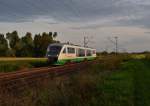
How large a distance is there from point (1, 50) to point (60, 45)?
6822 centimetres

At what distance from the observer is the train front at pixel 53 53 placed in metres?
40.8

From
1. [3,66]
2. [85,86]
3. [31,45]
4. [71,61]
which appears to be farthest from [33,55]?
[85,86]

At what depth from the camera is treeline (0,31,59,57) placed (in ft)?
351

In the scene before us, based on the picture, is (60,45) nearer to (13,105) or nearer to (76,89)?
(76,89)

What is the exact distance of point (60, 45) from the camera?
1654 inches

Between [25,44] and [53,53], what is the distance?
69.0 m

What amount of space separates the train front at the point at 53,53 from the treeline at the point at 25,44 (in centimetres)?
6469

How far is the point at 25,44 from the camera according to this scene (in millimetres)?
108938

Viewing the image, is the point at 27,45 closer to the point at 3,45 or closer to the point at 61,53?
the point at 3,45

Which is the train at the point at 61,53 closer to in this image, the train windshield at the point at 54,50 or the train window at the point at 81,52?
the train windshield at the point at 54,50

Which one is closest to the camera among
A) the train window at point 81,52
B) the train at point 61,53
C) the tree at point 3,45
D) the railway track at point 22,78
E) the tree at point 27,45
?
the railway track at point 22,78

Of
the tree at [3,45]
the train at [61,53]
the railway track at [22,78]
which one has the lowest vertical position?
the railway track at [22,78]

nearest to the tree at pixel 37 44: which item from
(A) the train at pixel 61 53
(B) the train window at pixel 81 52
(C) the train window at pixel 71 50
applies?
(B) the train window at pixel 81 52

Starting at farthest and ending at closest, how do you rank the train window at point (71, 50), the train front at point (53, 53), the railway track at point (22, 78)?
the train window at point (71, 50)
the train front at point (53, 53)
the railway track at point (22, 78)
